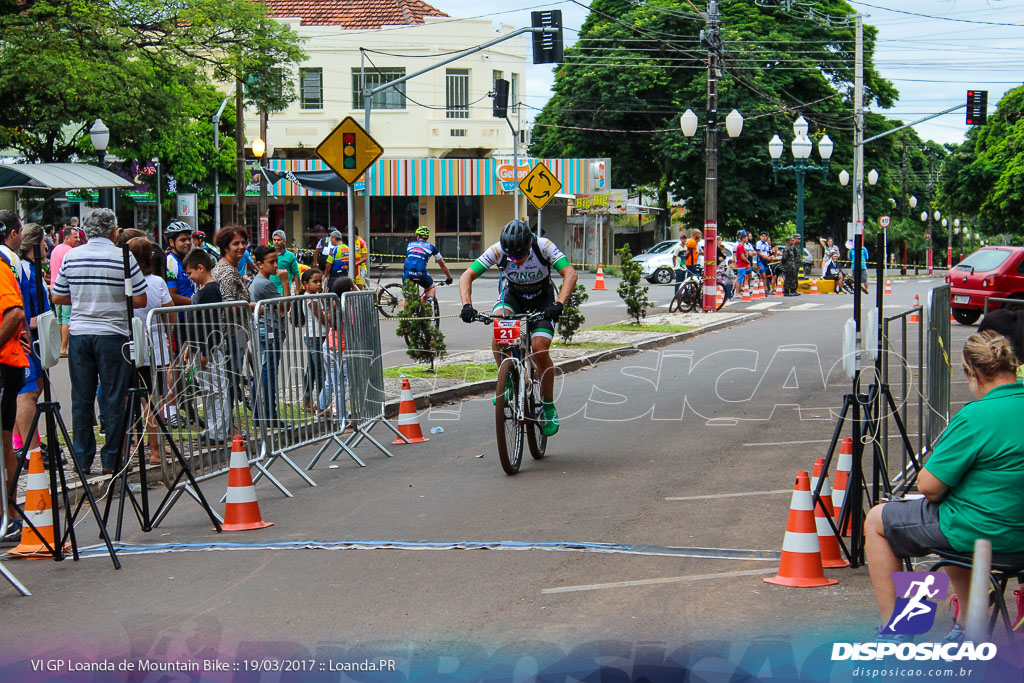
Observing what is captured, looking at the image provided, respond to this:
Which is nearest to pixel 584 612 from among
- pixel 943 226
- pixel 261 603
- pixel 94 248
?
pixel 261 603

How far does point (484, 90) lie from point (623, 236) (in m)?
12.2

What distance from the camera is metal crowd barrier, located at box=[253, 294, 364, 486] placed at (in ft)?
29.1

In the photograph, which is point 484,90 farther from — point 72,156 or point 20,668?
point 20,668

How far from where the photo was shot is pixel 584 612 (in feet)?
18.1

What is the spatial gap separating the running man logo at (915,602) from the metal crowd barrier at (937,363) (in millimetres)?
4027

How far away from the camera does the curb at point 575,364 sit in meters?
13.4

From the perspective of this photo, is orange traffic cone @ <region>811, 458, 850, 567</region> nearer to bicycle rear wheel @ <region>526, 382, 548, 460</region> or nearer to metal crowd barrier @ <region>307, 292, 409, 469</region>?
bicycle rear wheel @ <region>526, 382, 548, 460</region>

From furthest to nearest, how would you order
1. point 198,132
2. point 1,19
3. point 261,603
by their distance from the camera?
1. point 198,132
2. point 1,19
3. point 261,603

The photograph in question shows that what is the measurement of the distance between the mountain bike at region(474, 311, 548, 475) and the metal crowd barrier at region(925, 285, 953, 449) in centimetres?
298

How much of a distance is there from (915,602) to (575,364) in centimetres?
1232

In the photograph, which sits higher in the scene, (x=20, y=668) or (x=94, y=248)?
(x=94, y=248)

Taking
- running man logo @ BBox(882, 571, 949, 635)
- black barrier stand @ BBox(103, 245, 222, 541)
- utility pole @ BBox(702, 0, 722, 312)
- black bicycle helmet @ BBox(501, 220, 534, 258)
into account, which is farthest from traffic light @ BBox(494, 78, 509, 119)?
running man logo @ BBox(882, 571, 949, 635)

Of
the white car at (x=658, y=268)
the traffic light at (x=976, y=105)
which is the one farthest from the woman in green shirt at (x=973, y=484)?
the white car at (x=658, y=268)

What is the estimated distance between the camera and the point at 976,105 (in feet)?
110
